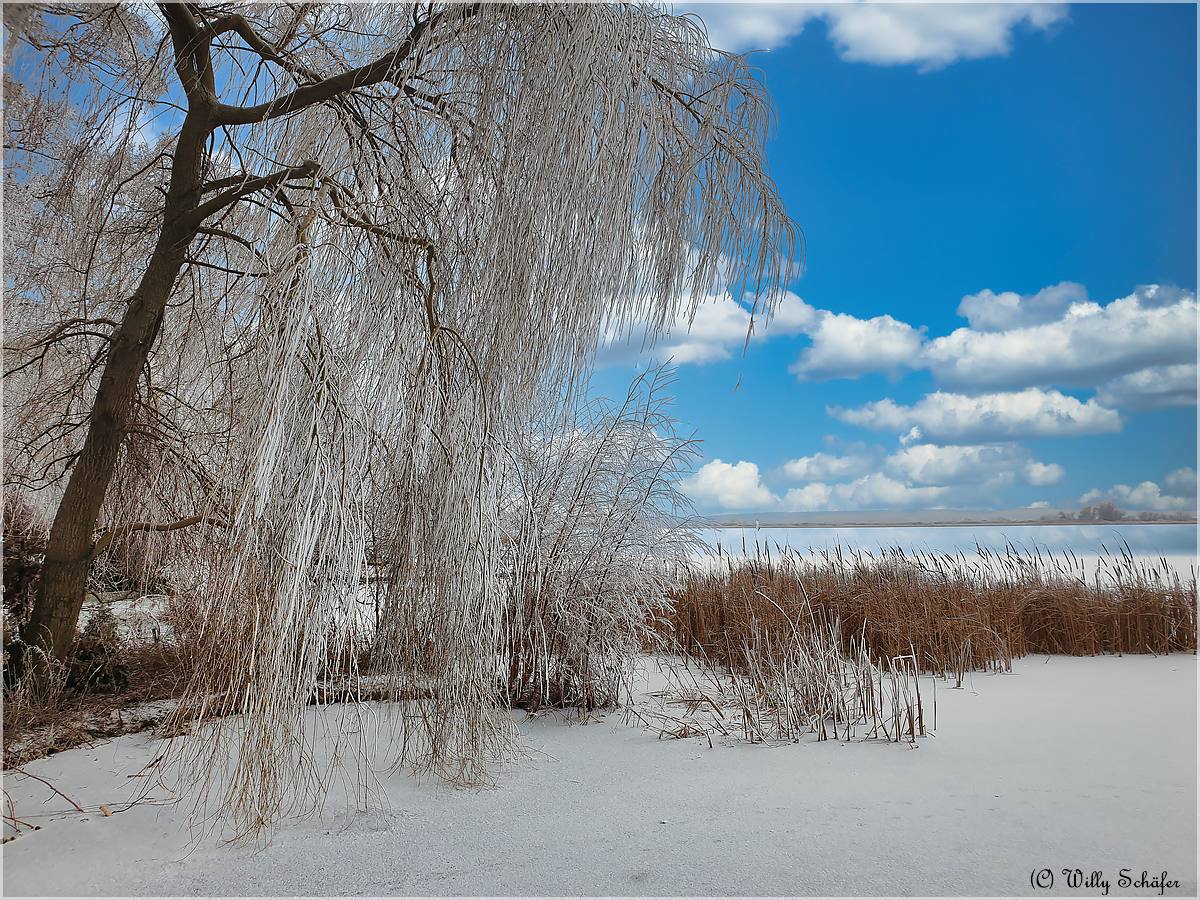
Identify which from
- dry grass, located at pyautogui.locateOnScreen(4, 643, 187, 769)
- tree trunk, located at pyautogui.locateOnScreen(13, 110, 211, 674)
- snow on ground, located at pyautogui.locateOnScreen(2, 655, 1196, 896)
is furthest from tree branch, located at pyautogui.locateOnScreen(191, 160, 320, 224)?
snow on ground, located at pyautogui.locateOnScreen(2, 655, 1196, 896)

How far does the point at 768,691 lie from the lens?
4008 millimetres

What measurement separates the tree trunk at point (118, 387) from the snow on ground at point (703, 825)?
0.85m

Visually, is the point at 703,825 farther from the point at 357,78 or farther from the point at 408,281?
the point at 357,78

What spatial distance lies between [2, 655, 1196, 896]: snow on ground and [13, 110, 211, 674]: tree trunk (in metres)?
0.85

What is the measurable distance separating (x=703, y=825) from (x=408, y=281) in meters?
2.06

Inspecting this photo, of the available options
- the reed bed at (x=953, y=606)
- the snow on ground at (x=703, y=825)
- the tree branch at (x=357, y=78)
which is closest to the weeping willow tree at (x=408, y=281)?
the tree branch at (x=357, y=78)

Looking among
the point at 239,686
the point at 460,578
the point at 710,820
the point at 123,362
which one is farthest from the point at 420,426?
the point at 123,362

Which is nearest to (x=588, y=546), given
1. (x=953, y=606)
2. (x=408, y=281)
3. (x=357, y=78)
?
(x=408, y=281)

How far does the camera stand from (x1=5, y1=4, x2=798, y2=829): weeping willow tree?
244cm

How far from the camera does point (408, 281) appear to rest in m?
2.80

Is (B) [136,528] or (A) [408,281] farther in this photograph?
(B) [136,528]

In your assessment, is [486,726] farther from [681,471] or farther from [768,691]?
[681,471]

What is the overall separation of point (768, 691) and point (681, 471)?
1.26m

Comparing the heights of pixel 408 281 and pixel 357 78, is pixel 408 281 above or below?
below
